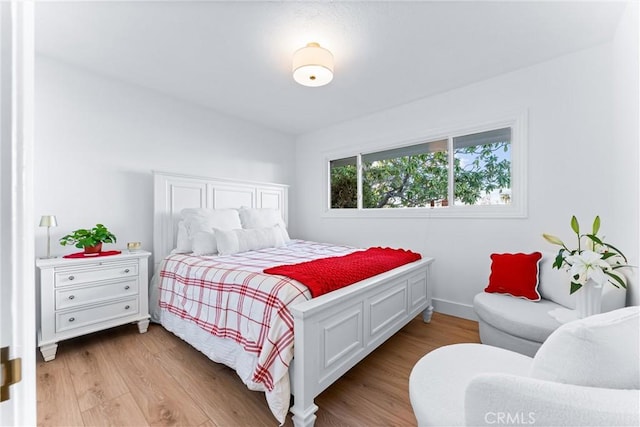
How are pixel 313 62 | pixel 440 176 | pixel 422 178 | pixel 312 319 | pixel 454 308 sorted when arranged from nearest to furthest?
pixel 312 319, pixel 313 62, pixel 454 308, pixel 440 176, pixel 422 178

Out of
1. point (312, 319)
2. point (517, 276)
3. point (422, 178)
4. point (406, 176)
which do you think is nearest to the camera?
point (312, 319)

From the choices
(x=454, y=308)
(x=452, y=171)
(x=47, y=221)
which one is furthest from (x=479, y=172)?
(x=47, y=221)

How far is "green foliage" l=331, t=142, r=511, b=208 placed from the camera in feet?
9.37

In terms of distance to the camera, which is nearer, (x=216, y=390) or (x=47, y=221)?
(x=216, y=390)

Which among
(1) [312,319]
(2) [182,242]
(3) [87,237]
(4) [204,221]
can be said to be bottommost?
(1) [312,319]

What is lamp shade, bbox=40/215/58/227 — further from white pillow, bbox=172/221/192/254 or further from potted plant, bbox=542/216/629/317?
potted plant, bbox=542/216/629/317

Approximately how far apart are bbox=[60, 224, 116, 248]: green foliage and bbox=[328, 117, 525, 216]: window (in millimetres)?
2756

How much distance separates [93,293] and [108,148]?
142 cm

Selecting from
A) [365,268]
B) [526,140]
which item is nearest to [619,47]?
[526,140]

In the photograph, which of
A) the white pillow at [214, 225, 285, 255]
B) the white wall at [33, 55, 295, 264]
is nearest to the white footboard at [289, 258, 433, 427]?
the white pillow at [214, 225, 285, 255]

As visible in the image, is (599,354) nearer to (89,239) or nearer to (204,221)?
(204,221)

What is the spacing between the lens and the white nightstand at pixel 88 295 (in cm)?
207

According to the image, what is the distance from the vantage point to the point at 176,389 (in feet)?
5.65

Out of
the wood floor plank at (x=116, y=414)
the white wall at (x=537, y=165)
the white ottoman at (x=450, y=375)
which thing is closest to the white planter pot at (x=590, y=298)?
the white ottoman at (x=450, y=375)
